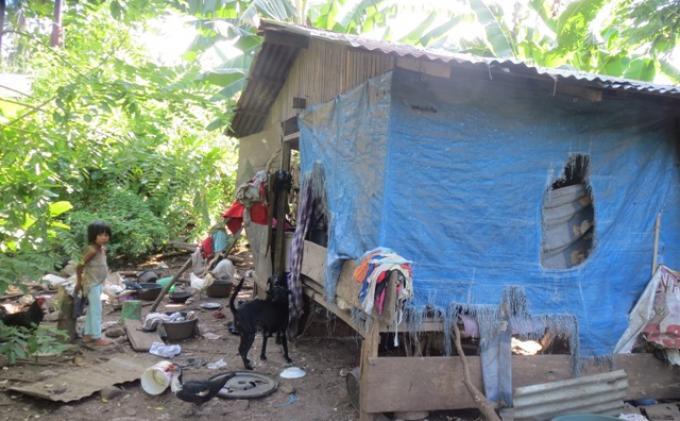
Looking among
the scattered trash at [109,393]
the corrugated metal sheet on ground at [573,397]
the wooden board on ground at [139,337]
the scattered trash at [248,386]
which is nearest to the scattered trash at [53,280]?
the wooden board on ground at [139,337]

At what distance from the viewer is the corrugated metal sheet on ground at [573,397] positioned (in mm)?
4812

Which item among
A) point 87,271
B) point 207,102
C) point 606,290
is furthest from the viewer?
point 87,271

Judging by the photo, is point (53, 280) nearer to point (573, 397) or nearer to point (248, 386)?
point (248, 386)

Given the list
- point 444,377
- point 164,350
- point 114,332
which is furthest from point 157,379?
point 444,377

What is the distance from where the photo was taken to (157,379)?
5.18 m

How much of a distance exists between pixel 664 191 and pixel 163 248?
11.7 metres

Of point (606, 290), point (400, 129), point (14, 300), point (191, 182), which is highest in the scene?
point (400, 129)

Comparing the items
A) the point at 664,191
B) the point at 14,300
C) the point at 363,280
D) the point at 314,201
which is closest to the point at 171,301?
the point at 14,300

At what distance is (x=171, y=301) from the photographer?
9492mm

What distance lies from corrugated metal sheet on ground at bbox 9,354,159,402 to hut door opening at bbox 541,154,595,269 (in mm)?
4647

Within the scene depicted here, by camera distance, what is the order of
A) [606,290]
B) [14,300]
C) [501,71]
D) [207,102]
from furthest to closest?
1. [14,300]
2. [606,290]
3. [207,102]
4. [501,71]

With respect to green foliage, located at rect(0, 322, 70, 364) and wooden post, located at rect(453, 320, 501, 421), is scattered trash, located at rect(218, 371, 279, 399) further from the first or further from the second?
wooden post, located at rect(453, 320, 501, 421)

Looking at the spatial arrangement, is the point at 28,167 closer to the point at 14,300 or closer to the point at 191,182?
the point at 191,182

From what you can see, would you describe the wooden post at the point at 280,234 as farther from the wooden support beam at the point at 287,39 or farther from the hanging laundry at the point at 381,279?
the hanging laundry at the point at 381,279
